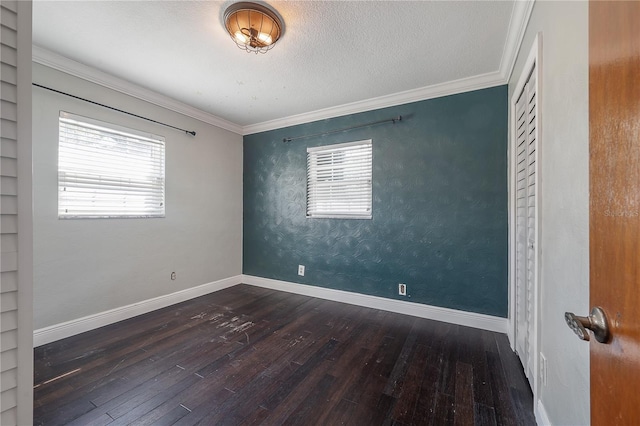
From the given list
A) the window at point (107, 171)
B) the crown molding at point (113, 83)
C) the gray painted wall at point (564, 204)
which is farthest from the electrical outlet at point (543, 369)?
the crown molding at point (113, 83)

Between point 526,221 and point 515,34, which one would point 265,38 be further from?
point 526,221

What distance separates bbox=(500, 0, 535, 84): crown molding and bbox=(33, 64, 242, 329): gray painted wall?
358cm

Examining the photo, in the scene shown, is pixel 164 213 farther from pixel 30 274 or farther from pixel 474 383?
pixel 474 383

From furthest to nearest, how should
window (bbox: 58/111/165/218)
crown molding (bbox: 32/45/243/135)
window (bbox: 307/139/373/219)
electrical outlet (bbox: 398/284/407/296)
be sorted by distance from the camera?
window (bbox: 307/139/373/219) → electrical outlet (bbox: 398/284/407/296) → window (bbox: 58/111/165/218) → crown molding (bbox: 32/45/243/135)

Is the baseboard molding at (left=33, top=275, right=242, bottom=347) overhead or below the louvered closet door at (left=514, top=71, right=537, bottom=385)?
below

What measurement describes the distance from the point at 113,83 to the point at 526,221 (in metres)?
4.06

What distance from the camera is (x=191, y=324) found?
107 inches

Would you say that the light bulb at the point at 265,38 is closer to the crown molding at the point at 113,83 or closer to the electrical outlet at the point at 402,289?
the crown molding at the point at 113,83

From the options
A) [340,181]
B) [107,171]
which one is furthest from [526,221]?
[107,171]

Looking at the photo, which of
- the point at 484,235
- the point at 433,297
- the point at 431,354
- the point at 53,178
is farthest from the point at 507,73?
the point at 53,178

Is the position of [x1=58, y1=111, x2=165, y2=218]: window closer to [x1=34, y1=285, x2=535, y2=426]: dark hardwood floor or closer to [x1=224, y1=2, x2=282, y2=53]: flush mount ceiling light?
[x1=34, y1=285, x2=535, y2=426]: dark hardwood floor

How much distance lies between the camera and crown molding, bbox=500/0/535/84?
1676 millimetres

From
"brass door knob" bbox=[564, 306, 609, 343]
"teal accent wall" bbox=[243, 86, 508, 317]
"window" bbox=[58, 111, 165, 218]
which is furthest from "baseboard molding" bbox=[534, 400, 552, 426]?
"window" bbox=[58, 111, 165, 218]

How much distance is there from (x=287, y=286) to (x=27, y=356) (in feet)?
10.4
